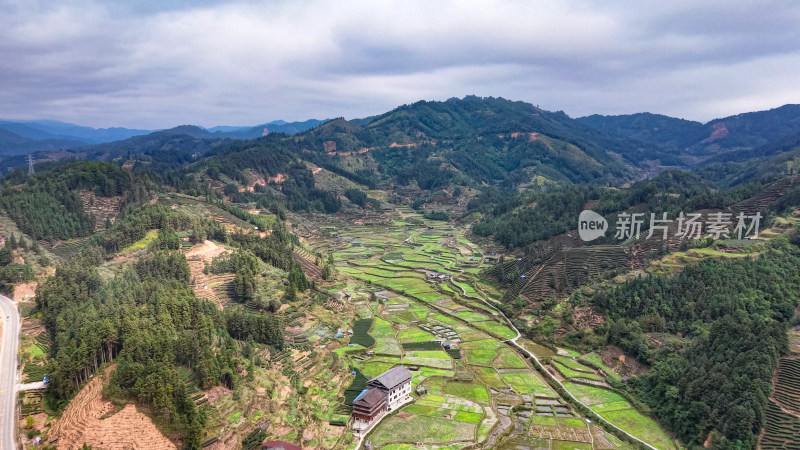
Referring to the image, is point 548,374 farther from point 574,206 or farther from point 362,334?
point 574,206

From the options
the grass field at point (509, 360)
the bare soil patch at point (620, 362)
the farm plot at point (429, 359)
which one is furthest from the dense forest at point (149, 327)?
the bare soil patch at point (620, 362)

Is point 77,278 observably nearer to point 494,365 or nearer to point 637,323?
point 494,365

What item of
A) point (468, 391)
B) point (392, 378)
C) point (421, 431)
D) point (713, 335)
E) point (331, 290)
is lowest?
point (468, 391)

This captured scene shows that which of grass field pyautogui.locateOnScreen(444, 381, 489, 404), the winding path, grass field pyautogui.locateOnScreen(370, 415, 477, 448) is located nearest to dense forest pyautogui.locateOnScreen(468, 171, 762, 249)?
the winding path

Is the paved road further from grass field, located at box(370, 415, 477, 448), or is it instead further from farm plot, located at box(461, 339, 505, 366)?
farm plot, located at box(461, 339, 505, 366)

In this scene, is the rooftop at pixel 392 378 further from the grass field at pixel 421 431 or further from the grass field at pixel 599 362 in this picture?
the grass field at pixel 599 362

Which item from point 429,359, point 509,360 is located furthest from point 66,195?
point 509,360

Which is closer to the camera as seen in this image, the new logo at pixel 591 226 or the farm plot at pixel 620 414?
the farm plot at pixel 620 414
